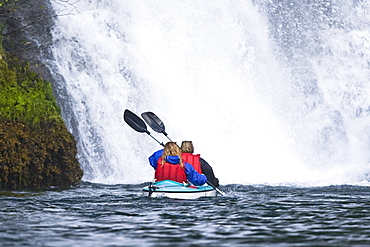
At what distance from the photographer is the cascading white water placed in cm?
1936

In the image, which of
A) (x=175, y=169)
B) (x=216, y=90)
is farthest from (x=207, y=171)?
(x=216, y=90)

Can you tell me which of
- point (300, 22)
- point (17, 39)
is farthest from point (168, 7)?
point (300, 22)

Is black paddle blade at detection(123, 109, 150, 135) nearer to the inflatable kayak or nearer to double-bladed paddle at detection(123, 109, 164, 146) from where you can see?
double-bladed paddle at detection(123, 109, 164, 146)

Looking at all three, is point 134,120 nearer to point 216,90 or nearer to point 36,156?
point 36,156

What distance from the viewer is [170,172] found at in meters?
12.2

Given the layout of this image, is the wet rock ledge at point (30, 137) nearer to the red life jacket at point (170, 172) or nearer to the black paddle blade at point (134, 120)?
the black paddle blade at point (134, 120)

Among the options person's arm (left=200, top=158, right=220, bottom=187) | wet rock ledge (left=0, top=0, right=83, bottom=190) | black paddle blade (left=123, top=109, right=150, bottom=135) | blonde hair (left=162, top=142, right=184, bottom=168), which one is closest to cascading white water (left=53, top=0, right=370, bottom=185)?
wet rock ledge (left=0, top=0, right=83, bottom=190)

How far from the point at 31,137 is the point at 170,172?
330 cm

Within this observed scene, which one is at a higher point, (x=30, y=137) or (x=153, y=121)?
(x=153, y=121)

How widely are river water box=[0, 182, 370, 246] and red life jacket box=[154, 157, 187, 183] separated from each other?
1.72 ft

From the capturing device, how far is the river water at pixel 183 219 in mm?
7641

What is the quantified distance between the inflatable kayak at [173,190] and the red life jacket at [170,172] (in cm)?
9

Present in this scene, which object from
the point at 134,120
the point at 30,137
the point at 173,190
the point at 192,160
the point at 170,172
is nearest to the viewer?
the point at 173,190

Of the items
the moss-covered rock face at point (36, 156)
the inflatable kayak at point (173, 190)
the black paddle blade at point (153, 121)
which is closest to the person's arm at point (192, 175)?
the inflatable kayak at point (173, 190)
